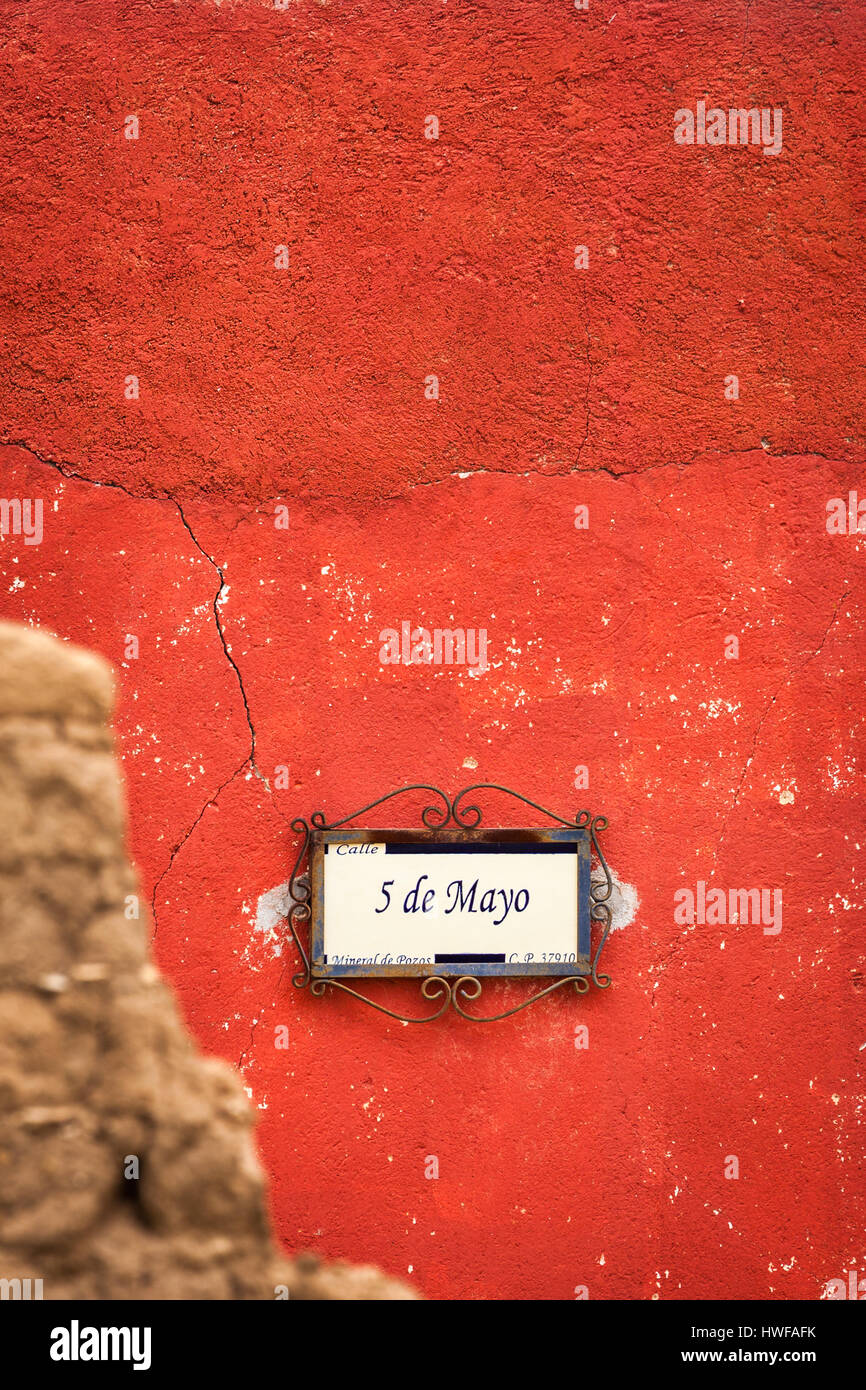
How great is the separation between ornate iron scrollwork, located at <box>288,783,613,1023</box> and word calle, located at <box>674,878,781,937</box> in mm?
190

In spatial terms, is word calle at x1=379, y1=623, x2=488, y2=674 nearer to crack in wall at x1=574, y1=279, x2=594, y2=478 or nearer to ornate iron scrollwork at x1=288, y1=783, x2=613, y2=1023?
ornate iron scrollwork at x1=288, y1=783, x2=613, y2=1023

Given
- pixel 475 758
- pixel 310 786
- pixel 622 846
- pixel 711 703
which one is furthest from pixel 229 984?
pixel 711 703

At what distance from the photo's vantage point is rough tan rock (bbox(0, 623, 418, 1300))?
2.31m

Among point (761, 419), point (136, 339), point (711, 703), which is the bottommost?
point (711, 703)

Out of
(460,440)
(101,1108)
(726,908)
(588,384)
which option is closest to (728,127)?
(588,384)

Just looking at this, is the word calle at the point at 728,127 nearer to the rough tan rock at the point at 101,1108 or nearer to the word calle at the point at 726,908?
the word calle at the point at 726,908

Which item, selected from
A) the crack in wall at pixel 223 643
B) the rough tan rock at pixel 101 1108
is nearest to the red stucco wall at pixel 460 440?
the crack in wall at pixel 223 643

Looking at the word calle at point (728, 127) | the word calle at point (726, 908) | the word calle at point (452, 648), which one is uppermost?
the word calle at point (728, 127)

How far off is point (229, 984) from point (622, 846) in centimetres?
104

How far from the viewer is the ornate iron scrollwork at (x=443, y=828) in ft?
7.68

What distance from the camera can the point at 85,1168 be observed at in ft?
7.59

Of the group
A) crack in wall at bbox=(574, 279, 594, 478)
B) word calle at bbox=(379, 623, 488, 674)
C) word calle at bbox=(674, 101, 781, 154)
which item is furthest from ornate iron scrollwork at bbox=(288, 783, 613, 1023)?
word calle at bbox=(674, 101, 781, 154)

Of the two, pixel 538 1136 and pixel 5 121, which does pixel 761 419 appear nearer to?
pixel 538 1136

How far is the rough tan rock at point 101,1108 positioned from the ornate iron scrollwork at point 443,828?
1.19 feet
